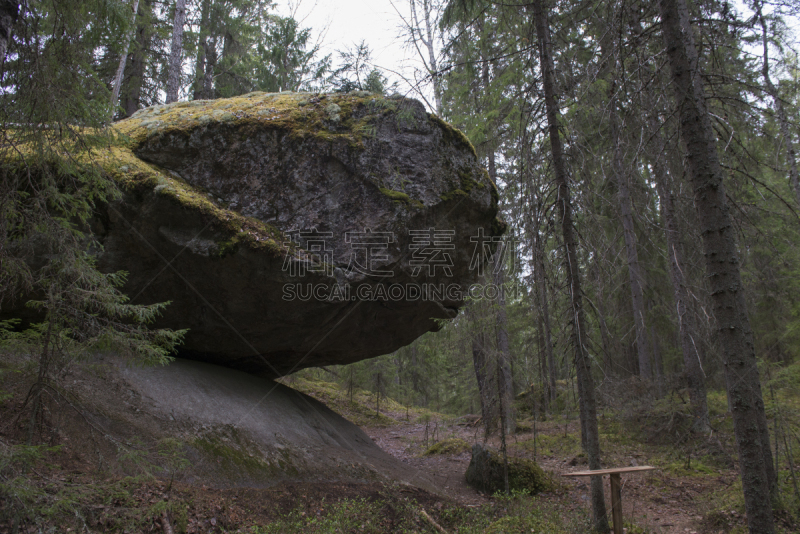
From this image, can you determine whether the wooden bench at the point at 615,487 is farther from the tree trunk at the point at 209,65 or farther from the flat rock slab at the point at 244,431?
the tree trunk at the point at 209,65

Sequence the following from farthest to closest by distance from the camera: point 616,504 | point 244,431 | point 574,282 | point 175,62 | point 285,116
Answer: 1. point 175,62
2. point 285,116
3. point 244,431
4. point 574,282
5. point 616,504

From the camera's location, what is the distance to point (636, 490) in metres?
7.29

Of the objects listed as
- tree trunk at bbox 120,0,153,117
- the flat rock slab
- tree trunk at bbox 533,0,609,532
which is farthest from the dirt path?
tree trunk at bbox 120,0,153,117

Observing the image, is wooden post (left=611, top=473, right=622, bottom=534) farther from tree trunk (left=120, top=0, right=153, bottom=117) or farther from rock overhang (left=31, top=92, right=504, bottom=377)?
tree trunk (left=120, top=0, right=153, bottom=117)

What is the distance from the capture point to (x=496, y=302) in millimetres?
7957

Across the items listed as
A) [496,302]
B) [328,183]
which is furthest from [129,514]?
[496,302]

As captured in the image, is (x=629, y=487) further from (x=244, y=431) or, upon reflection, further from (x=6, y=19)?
(x=6, y=19)

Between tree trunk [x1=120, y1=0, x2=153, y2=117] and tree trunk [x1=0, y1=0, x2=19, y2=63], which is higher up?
tree trunk [x1=120, y1=0, x2=153, y2=117]

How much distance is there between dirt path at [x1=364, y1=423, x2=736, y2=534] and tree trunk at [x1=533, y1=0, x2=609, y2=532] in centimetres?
101

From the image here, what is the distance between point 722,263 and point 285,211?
5477mm

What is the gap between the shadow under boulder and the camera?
7.30 m

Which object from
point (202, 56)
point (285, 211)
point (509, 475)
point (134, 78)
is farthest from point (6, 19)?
point (202, 56)

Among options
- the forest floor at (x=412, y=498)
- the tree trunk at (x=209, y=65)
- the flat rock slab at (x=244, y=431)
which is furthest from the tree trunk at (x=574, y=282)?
the tree trunk at (x=209, y=65)

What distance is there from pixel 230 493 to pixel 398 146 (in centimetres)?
548
